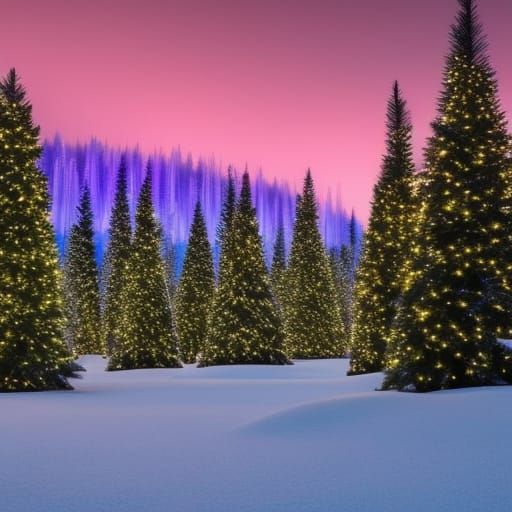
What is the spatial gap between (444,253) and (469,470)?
8.72m

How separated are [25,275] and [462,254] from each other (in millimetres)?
12618

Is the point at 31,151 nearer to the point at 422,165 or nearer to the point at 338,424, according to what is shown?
the point at 422,165

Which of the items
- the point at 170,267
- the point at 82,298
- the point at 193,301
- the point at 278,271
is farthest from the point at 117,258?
the point at 170,267

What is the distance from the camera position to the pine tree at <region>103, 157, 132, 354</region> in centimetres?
4697

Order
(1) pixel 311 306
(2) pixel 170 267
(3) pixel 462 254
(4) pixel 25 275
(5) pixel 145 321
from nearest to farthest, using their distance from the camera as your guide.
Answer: (3) pixel 462 254, (4) pixel 25 275, (5) pixel 145 321, (1) pixel 311 306, (2) pixel 170 267

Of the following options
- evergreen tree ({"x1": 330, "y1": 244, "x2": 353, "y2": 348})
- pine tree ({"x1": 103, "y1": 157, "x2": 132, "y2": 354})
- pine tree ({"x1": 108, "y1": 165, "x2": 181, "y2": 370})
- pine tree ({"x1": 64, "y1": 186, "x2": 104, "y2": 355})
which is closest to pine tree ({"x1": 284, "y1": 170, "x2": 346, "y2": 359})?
pine tree ({"x1": 108, "y1": 165, "x2": 181, "y2": 370})

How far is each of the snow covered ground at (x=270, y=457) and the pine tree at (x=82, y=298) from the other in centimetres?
4077

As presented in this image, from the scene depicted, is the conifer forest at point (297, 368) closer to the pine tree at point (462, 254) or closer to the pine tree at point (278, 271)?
the pine tree at point (462, 254)

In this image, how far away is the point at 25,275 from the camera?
56.3 feet

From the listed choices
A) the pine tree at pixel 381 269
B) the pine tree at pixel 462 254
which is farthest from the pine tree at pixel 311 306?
the pine tree at pixel 462 254

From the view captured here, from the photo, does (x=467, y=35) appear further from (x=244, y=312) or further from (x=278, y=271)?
(x=278, y=271)

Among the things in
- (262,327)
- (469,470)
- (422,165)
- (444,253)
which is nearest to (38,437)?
(469,470)

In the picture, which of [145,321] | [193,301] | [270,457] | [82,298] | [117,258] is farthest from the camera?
[117,258]

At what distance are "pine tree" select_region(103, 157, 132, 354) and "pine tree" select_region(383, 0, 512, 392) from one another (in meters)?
29.1
